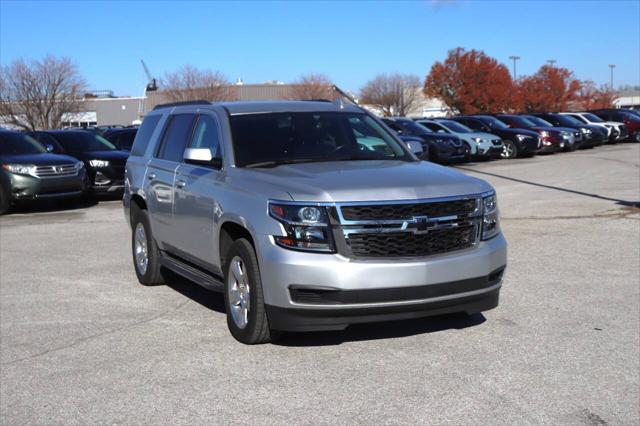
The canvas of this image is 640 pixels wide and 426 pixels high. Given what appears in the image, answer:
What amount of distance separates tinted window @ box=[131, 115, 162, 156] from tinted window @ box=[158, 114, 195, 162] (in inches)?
22.8

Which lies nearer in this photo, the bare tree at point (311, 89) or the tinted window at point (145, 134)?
the tinted window at point (145, 134)

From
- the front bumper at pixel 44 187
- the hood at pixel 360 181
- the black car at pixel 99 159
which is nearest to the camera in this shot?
the hood at pixel 360 181

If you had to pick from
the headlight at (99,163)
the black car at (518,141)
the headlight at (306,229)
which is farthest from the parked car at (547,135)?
the headlight at (306,229)

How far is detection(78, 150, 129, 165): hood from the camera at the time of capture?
1759 cm

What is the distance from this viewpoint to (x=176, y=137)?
305 inches

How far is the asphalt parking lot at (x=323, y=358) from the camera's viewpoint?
4684mm

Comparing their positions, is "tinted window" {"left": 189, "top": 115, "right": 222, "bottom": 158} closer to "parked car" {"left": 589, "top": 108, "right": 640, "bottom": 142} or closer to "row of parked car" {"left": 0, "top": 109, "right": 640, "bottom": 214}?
"row of parked car" {"left": 0, "top": 109, "right": 640, "bottom": 214}

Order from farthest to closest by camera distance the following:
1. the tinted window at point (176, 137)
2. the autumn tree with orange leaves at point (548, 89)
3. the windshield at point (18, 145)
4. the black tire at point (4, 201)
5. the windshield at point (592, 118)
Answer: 1. the autumn tree with orange leaves at point (548, 89)
2. the windshield at point (592, 118)
3. the windshield at point (18, 145)
4. the black tire at point (4, 201)
5. the tinted window at point (176, 137)

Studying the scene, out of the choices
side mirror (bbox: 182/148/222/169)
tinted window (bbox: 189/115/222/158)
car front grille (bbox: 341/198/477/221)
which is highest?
tinted window (bbox: 189/115/222/158)

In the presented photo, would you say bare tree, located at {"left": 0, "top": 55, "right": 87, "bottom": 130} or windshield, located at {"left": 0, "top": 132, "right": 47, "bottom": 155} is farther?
bare tree, located at {"left": 0, "top": 55, "right": 87, "bottom": 130}

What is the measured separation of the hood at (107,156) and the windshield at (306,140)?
449 inches

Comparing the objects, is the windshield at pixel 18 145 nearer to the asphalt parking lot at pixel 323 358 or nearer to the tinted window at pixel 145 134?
the asphalt parking lot at pixel 323 358

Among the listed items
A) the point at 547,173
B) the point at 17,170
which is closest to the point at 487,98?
the point at 547,173

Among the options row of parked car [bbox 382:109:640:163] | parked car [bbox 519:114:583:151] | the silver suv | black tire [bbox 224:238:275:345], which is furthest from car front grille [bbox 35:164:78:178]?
parked car [bbox 519:114:583:151]
